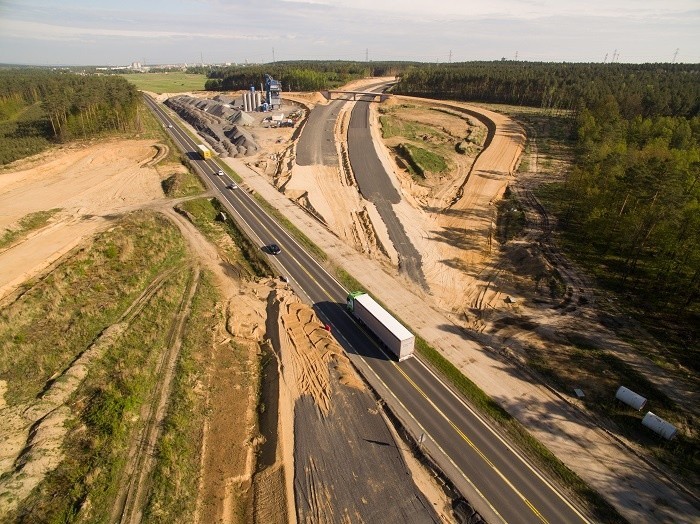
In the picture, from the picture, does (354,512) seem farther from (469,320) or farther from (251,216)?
(251,216)

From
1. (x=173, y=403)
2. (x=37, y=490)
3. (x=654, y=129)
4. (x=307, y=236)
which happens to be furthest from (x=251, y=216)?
(x=654, y=129)

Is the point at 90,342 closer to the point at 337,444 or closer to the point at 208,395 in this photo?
the point at 208,395

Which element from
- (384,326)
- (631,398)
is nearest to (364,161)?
(384,326)

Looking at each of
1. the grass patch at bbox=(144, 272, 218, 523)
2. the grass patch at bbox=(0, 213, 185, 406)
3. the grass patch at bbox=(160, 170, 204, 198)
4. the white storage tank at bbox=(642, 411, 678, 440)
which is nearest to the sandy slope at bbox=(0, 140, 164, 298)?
the grass patch at bbox=(160, 170, 204, 198)

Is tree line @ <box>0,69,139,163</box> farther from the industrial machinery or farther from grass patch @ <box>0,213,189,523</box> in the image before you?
grass patch @ <box>0,213,189,523</box>

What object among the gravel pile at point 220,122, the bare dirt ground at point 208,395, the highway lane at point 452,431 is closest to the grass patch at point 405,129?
the gravel pile at point 220,122
